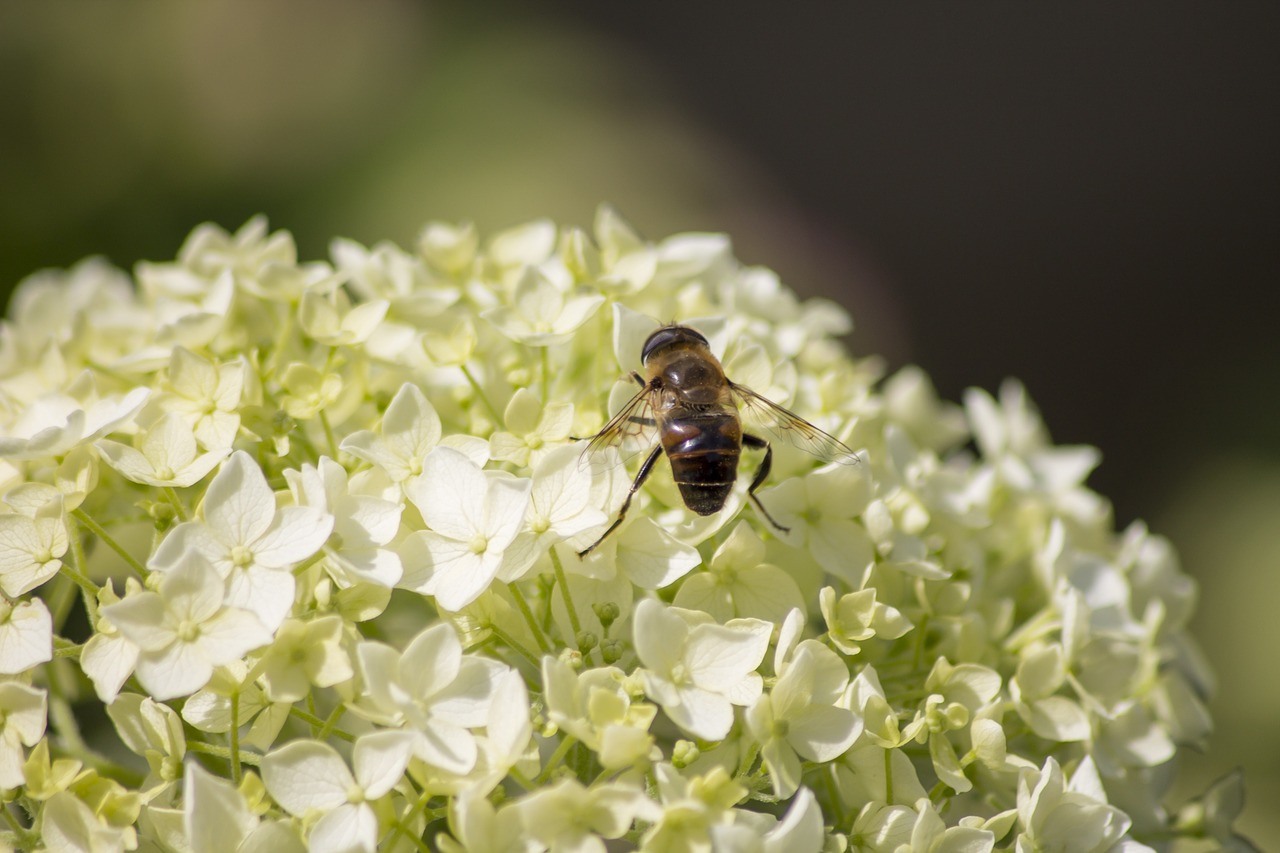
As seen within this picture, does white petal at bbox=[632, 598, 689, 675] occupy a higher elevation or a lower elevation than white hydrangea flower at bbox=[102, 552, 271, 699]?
higher

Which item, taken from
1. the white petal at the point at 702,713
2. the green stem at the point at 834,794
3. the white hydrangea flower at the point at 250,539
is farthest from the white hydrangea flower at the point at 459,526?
the green stem at the point at 834,794

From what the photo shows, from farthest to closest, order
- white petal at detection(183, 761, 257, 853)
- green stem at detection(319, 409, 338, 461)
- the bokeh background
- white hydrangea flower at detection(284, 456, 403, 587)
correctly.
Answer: the bokeh background
green stem at detection(319, 409, 338, 461)
white hydrangea flower at detection(284, 456, 403, 587)
white petal at detection(183, 761, 257, 853)

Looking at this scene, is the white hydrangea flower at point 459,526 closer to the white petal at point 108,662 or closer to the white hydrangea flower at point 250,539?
the white hydrangea flower at point 250,539

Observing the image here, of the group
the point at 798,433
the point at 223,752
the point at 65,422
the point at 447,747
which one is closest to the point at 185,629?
the point at 223,752

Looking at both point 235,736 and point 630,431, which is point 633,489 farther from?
point 235,736

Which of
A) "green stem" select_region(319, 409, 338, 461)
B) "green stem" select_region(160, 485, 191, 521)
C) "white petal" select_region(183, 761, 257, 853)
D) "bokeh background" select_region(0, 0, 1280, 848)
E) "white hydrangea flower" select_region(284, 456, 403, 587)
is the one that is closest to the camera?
"white petal" select_region(183, 761, 257, 853)

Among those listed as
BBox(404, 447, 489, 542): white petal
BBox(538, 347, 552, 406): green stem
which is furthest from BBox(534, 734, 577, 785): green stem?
BBox(538, 347, 552, 406): green stem

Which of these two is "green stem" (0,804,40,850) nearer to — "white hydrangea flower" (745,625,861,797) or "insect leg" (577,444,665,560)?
"insect leg" (577,444,665,560)
